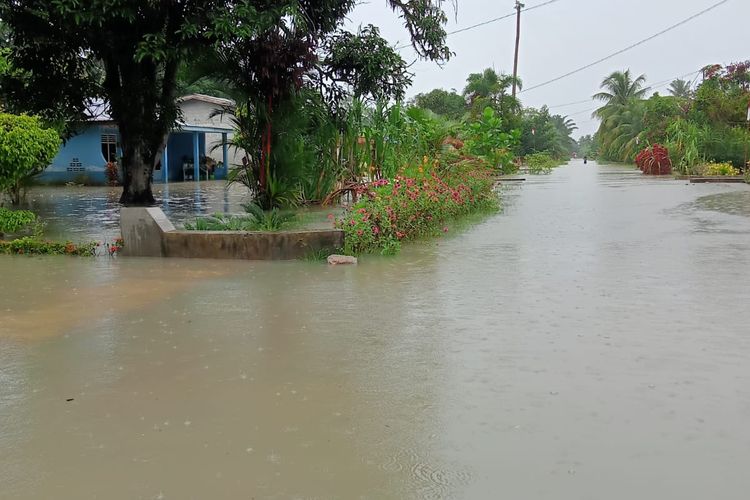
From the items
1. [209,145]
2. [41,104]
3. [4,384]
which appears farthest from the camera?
[209,145]

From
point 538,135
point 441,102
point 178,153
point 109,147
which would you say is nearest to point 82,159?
point 109,147

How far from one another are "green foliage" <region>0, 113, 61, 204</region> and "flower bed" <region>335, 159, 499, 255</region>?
4.51m

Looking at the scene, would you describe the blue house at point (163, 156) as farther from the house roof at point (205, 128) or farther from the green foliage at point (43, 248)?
the green foliage at point (43, 248)

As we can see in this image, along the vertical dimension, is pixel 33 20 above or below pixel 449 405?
above

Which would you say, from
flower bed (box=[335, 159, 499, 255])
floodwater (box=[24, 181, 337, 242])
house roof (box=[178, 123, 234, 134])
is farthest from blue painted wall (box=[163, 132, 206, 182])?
flower bed (box=[335, 159, 499, 255])

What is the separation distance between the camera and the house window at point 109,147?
2747 centimetres

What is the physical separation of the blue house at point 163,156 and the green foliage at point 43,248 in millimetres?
16359

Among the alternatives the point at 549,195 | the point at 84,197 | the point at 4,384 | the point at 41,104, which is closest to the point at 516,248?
the point at 4,384

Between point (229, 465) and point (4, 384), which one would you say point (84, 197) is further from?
point (229, 465)

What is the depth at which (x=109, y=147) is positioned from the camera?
27578 mm

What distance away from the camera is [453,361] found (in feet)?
15.5

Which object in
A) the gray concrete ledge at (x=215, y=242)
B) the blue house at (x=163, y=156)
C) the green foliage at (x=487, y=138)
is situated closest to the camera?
the gray concrete ledge at (x=215, y=242)

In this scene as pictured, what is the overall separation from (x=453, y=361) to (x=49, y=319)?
342 cm

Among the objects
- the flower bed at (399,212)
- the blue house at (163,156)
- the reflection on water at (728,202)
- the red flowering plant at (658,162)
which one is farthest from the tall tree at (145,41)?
the red flowering plant at (658,162)
